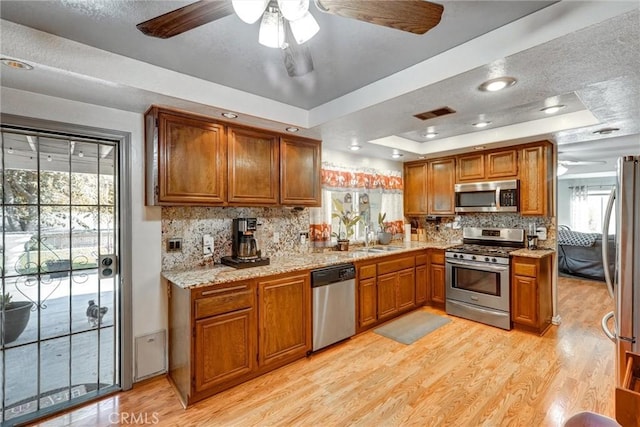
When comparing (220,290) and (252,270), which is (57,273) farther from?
(252,270)

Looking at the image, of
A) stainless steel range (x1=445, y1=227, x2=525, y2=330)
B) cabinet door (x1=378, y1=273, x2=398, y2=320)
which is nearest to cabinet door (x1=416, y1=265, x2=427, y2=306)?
stainless steel range (x1=445, y1=227, x2=525, y2=330)

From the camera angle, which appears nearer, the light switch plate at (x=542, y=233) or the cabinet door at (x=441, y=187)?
the light switch plate at (x=542, y=233)

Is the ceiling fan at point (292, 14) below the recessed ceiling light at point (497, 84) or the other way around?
below

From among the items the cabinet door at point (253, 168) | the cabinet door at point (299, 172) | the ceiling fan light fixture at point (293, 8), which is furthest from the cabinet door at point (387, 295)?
the ceiling fan light fixture at point (293, 8)

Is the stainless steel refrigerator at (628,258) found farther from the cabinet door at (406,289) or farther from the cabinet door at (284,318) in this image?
the cabinet door at (406,289)

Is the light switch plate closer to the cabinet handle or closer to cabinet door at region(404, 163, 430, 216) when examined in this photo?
cabinet door at region(404, 163, 430, 216)

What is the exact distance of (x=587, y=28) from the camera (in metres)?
1.43

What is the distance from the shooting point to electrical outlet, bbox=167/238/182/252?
2686 mm

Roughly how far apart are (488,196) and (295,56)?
361 cm

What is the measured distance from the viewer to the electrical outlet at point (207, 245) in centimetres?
289

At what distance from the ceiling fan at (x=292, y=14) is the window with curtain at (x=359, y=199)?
8.59 feet

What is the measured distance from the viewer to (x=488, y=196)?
13.5 feet

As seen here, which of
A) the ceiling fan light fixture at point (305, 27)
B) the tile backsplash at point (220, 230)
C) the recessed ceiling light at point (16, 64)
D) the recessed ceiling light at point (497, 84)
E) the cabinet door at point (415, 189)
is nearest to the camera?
the ceiling fan light fixture at point (305, 27)

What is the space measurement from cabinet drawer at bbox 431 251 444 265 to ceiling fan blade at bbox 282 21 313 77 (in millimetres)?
3487
